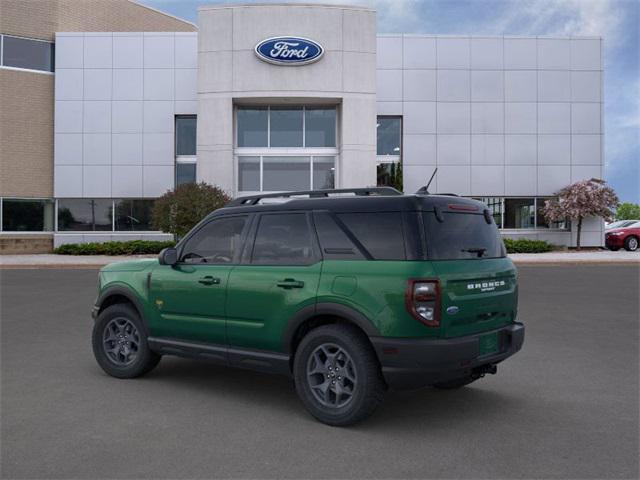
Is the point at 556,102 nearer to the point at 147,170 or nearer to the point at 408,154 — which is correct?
the point at 408,154

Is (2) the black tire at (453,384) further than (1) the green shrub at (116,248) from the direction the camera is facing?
No

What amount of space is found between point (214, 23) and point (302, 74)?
4585 millimetres

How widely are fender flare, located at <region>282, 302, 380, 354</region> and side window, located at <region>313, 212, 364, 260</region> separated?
41 centimetres

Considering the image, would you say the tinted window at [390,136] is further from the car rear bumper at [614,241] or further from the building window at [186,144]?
the car rear bumper at [614,241]

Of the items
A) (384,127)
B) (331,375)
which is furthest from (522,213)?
(331,375)

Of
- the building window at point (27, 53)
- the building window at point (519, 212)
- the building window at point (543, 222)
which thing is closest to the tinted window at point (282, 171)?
the building window at point (519, 212)

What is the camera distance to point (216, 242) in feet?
18.6

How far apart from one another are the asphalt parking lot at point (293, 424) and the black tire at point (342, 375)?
0.49 ft

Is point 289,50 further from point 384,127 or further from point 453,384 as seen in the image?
point 453,384

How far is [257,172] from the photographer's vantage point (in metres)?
27.7

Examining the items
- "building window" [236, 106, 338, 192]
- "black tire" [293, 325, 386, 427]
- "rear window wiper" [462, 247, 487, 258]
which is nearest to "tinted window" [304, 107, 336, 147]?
"building window" [236, 106, 338, 192]

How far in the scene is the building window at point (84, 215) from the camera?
2911 cm

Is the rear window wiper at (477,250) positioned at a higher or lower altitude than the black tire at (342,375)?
higher

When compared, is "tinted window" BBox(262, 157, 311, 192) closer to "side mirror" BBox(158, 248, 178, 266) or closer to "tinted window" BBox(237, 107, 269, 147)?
"tinted window" BBox(237, 107, 269, 147)
